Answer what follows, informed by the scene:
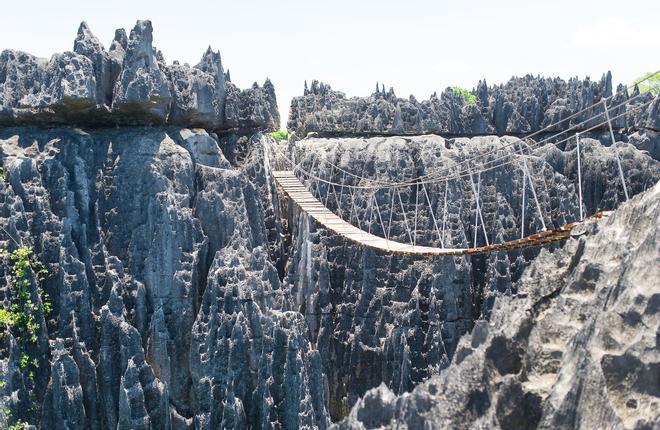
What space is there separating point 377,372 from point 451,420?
34.2 feet

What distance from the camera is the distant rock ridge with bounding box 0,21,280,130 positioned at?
16.1m

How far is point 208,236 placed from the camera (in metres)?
16.5

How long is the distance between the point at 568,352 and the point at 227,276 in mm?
10230

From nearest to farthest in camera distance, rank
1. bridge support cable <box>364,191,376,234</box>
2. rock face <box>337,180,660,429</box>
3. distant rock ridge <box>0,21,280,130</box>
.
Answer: rock face <box>337,180,660,429</box>
distant rock ridge <box>0,21,280,130</box>
bridge support cable <box>364,191,376,234</box>

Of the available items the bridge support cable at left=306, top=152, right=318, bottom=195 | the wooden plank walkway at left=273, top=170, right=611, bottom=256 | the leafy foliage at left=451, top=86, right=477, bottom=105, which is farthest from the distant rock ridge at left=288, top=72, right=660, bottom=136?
the wooden plank walkway at left=273, top=170, right=611, bottom=256

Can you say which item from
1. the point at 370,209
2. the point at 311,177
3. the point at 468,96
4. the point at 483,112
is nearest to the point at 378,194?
the point at 370,209

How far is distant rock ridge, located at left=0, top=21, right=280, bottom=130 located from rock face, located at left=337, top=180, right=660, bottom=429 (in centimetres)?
1093

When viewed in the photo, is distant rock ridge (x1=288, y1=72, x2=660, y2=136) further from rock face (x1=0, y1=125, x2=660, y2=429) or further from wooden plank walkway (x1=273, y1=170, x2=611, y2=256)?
wooden plank walkway (x1=273, y1=170, x2=611, y2=256)

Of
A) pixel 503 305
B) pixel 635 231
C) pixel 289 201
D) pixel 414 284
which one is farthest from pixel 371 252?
pixel 635 231

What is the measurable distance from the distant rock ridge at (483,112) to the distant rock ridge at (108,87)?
3.20 m

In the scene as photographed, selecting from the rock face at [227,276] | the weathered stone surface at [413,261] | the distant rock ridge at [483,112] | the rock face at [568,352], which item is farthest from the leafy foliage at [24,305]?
the rock face at [568,352]

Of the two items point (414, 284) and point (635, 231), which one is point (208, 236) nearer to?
point (414, 284)

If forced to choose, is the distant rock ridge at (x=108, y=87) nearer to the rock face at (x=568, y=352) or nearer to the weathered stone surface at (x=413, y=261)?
the weathered stone surface at (x=413, y=261)

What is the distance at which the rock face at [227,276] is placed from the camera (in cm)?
1468
